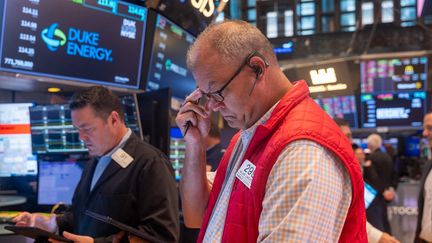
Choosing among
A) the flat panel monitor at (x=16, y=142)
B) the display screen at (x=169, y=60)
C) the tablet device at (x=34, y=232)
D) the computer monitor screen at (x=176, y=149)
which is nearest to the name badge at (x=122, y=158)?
the tablet device at (x=34, y=232)

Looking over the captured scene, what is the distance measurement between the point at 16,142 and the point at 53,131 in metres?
0.25

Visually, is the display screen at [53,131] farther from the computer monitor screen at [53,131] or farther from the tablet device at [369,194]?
the tablet device at [369,194]

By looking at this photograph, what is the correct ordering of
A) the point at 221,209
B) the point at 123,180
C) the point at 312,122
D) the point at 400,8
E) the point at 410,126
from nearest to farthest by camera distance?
the point at 312,122, the point at 221,209, the point at 123,180, the point at 410,126, the point at 400,8

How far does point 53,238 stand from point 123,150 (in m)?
0.61

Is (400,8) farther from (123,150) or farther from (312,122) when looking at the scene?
(312,122)

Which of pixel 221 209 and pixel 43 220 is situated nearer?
pixel 221 209

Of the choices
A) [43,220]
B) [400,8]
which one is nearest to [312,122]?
[43,220]

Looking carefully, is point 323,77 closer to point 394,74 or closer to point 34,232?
point 34,232

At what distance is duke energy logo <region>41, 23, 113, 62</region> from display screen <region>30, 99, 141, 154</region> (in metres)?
0.40

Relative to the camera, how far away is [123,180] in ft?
7.95

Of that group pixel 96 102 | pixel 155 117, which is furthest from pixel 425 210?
pixel 96 102

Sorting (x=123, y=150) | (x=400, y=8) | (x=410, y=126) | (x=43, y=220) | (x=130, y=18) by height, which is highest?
(x=400, y=8)

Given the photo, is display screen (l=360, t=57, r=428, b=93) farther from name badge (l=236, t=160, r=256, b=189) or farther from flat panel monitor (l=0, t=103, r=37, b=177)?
name badge (l=236, t=160, r=256, b=189)

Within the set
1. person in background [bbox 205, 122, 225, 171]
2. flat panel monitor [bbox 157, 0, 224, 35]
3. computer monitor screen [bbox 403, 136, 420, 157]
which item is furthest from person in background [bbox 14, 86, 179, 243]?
computer monitor screen [bbox 403, 136, 420, 157]
